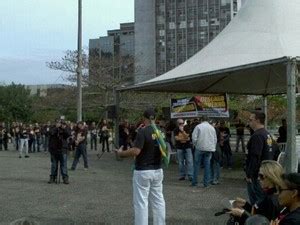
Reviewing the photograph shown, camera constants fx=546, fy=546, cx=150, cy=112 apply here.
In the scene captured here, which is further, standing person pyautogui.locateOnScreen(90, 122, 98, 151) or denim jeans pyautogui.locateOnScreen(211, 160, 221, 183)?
standing person pyautogui.locateOnScreen(90, 122, 98, 151)

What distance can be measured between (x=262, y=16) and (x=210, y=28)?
77.2m

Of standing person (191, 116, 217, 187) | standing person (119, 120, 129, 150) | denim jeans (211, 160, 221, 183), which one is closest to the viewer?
standing person (191, 116, 217, 187)

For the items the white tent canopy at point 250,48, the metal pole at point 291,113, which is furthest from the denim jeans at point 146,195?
the white tent canopy at point 250,48

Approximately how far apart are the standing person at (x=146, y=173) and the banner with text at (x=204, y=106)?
1168cm

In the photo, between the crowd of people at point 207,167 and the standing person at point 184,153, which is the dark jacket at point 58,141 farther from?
the standing person at point 184,153

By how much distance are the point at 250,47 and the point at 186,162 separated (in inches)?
149

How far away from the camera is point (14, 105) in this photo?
73625 millimetres

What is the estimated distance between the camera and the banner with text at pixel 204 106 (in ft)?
62.6

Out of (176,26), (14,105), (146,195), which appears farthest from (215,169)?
(176,26)

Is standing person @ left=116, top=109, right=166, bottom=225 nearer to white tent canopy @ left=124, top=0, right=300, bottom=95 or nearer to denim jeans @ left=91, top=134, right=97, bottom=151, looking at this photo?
white tent canopy @ left=124, top=0, right=300, bottom=95

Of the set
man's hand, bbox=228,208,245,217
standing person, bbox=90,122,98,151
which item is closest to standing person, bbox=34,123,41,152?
standing person, bbox=90,122,98,151

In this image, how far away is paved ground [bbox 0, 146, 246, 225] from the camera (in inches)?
352

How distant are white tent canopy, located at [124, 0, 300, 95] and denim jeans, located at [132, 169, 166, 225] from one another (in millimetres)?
6366

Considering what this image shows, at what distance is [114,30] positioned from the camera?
78.1 metres
